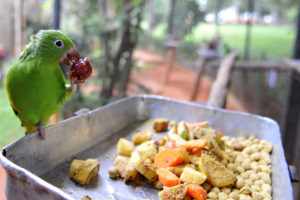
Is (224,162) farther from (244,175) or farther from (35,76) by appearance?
(35,76)

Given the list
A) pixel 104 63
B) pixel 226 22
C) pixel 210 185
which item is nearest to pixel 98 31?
pixel 104 63

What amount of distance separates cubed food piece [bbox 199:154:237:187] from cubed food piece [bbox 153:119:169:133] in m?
0.49

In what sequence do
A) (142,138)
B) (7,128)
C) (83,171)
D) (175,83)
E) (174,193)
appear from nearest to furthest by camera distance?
1. (174,193)
2. (83,171)
3. (142,138)
4. (7,128)
5. (175,83)

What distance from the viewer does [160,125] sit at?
152 centimetres

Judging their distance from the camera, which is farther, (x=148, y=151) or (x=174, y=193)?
(x=148, y=151)

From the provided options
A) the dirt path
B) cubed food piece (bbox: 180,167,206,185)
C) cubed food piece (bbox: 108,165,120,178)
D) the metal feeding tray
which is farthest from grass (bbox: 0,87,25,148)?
the dirt path

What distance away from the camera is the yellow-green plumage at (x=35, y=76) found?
1.05 m

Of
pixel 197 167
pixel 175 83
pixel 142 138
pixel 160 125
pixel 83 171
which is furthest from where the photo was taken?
pixel 175 83

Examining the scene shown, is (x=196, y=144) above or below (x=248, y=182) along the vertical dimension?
above

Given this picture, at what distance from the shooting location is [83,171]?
1.04 meters

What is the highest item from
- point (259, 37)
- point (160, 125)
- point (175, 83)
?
point (259, 37)

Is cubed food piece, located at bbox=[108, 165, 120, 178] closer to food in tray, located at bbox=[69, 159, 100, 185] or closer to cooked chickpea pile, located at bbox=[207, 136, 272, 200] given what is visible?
food in tray, located at bbox=[69, 159, 100, 185]

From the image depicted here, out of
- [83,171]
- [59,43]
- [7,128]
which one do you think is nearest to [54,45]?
[59,43]

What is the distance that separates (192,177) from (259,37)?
218 inches
